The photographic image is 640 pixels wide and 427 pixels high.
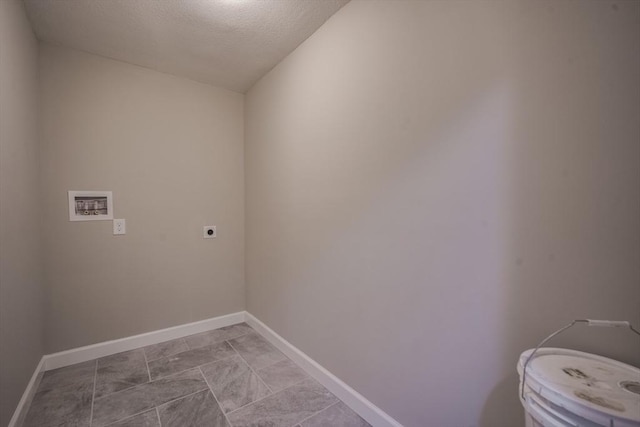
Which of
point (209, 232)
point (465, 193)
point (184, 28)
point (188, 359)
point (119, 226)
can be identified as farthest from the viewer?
point (209, 232)

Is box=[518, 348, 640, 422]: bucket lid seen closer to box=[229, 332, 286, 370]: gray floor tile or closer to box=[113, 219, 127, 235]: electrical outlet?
box=[229, 332, 286, 370]: gray floor tile

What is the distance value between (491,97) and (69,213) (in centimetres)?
302

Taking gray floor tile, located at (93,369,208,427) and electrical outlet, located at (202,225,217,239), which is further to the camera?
electrical outlet, located at (202,225,217,239)

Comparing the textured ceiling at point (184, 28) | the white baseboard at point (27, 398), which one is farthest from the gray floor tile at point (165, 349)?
the textured ceiling at point (184, 28)

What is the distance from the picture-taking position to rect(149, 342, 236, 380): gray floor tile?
2.19 m

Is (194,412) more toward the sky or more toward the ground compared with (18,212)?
more toward the ground

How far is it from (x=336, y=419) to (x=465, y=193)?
1523mm

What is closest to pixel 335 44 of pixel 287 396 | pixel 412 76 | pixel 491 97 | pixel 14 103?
pixel 412 76

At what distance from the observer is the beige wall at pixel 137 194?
7.32 ft

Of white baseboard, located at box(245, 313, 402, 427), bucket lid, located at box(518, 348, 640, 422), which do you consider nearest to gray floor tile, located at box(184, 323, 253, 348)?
white baseboard, located at box(245, 313, 402, 427)

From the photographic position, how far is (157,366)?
7.37ft

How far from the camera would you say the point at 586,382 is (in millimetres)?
758

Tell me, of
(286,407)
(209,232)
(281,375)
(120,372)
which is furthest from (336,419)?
(209,232)

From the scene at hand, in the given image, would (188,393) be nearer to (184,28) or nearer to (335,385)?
(335,385)
